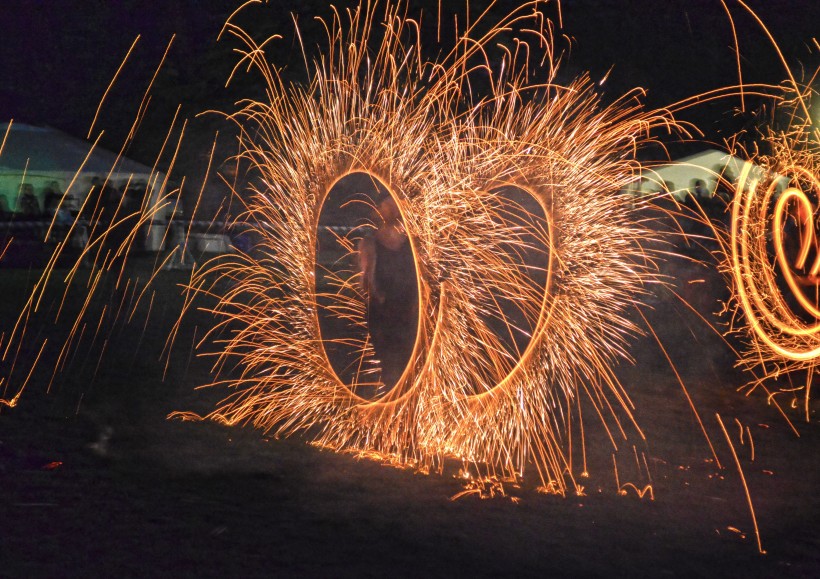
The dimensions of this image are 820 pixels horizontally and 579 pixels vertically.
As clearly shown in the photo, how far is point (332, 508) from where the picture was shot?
6520 millimetres

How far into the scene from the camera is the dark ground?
5.58 metres

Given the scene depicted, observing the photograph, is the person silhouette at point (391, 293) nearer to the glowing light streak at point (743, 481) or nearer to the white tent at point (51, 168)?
the glowing light streak at point (743, 481)

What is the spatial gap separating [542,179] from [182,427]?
11.4 ft

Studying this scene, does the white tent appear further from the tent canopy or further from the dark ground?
the dark ground

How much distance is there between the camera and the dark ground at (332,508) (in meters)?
5.58

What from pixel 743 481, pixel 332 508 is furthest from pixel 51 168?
pixel 743 481

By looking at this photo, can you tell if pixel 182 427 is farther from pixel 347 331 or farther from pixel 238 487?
pixel 347 331

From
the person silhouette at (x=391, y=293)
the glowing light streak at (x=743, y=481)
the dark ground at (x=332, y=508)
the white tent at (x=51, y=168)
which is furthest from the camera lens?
the white tent at (x=51, y=168)

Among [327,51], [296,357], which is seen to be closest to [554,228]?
[296,357]

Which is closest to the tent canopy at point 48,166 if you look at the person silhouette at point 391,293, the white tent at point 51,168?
the white tent at point 51,168

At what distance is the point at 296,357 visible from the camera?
28.7 ft

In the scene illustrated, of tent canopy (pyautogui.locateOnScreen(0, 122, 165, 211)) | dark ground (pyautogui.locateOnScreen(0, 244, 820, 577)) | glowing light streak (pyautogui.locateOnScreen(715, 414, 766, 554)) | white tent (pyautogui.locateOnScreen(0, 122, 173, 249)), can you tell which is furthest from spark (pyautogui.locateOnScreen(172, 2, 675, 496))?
tent canopy (pyautogui.locateOnScreen(0, 122, 165, 211))

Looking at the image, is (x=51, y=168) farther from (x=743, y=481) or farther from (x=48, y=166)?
(x=743, y=481)

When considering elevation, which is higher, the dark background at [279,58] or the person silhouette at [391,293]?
the dark background at [279,58]
